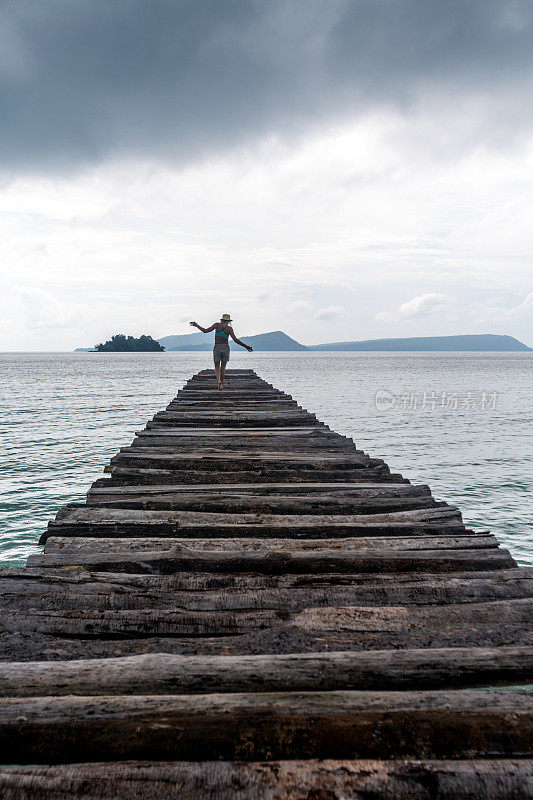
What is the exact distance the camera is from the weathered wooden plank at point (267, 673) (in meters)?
2.31

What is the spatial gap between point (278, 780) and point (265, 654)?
879 millimetres

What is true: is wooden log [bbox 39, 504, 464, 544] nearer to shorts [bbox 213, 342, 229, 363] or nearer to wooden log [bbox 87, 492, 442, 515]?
wooden log [bbox 87, 492, 442, 515]

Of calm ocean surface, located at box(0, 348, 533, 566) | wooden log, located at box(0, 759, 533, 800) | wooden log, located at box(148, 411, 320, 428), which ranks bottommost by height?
calm ocean surface, located at box(0, 348, 533, 566)

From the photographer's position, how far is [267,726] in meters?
2.03

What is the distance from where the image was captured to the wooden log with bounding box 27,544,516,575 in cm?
366

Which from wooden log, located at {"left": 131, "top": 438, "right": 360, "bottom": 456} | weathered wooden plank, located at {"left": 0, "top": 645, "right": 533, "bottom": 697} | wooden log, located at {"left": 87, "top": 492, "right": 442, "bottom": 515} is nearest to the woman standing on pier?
wooden log, located at {"left": 131, "top": 438, "right": 360, "bottom": 456}

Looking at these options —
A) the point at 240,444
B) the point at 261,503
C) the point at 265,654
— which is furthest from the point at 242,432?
the point at 265,654

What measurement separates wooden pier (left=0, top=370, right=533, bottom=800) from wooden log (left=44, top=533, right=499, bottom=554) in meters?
0.02

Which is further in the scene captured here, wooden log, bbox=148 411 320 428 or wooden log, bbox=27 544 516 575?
wooden log, bbox=148 411 320 428

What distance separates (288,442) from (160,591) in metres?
5.73

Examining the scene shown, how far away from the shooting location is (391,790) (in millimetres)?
1764

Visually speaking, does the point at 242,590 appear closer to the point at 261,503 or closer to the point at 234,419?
the point at 261,503

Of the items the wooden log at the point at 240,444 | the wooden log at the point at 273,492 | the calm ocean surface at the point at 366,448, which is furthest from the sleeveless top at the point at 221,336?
the wooden log at the point at 273,492

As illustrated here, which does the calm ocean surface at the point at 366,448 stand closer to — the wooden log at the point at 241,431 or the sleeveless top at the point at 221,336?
the wooden log at the point at 241,431
